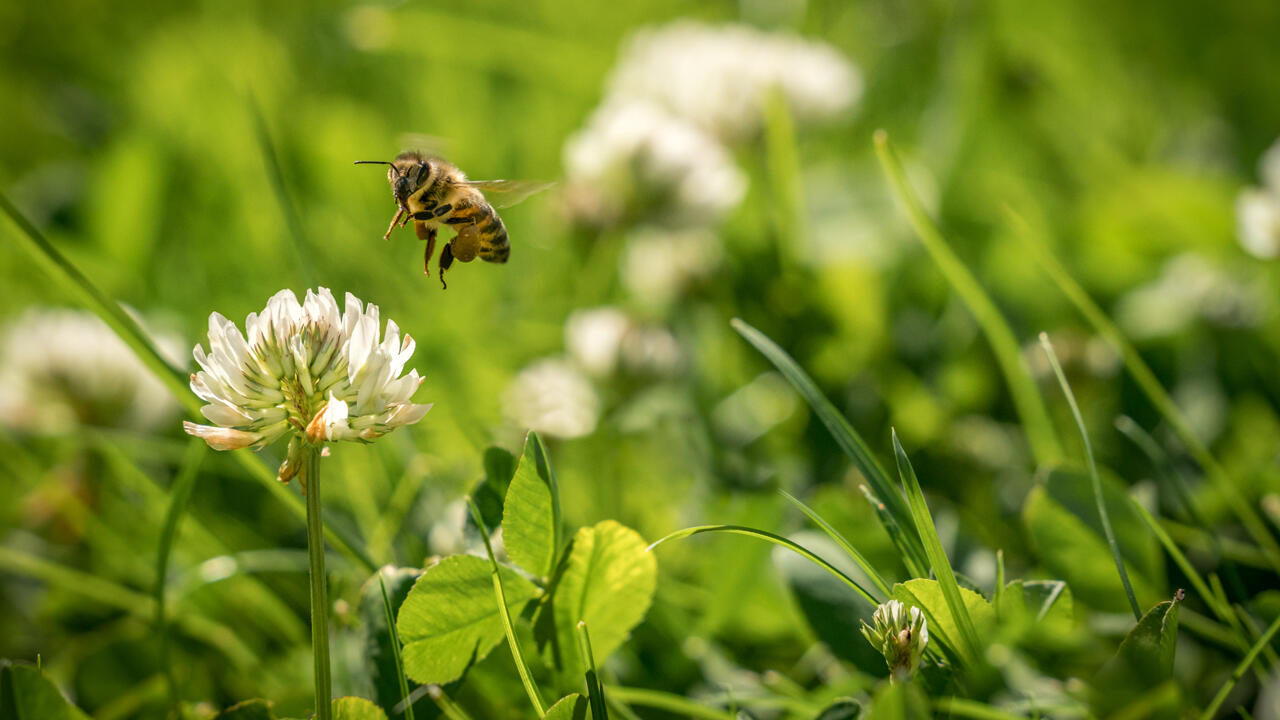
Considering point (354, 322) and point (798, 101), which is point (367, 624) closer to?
point (354, 322)

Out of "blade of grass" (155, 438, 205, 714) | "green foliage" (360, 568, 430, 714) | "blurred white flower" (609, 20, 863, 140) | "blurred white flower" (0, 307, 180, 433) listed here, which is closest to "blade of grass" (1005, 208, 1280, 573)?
"green foliage" (360, 568, 430, 714)

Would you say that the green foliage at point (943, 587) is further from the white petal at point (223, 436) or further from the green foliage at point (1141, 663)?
the white petal at point (223, 436)

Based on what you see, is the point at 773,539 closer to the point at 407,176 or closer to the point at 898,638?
the point at 898,638

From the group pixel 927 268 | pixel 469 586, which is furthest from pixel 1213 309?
pixel 469 586

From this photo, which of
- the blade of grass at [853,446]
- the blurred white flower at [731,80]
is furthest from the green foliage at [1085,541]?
the blurred white flower at [731,80]

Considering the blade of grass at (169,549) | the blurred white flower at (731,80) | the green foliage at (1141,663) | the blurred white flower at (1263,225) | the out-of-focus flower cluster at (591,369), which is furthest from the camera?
the blurred white flower at (731,80)
